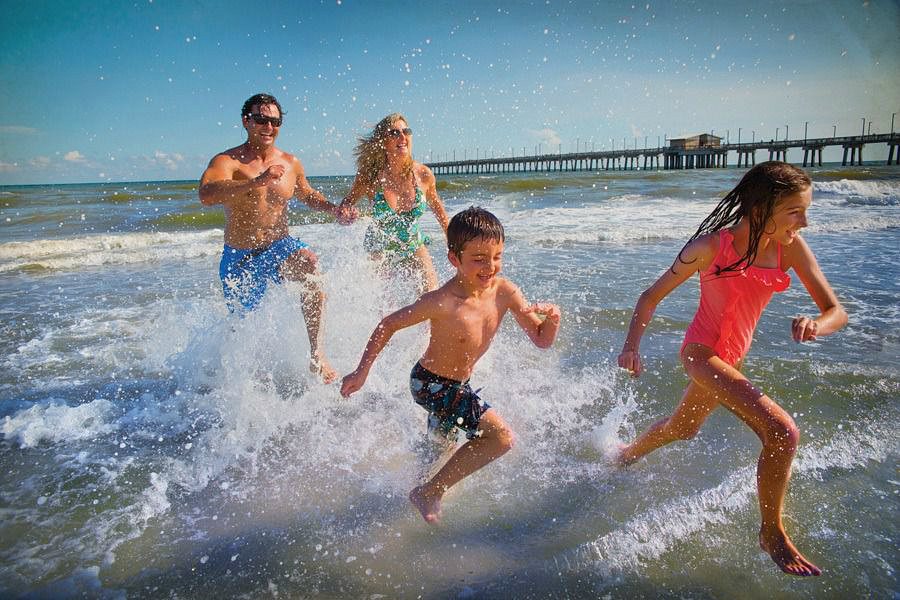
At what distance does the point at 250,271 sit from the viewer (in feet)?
14.1

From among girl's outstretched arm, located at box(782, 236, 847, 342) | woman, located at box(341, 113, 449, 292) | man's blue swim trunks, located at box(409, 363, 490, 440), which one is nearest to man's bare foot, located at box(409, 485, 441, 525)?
man's blue swim trunks, located at box(409, 363, 490, 440)

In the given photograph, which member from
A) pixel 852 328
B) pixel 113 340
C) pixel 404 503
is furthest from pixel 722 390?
pixel 113 340

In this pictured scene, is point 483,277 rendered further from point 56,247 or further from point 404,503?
point 56,247

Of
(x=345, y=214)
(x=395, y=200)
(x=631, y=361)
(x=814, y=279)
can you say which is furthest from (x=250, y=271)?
(x=814, y=279)

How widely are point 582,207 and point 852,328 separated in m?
13.0

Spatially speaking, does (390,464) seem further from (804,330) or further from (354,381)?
(804,330)

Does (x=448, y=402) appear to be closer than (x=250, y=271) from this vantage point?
Yes

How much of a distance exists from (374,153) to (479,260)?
A: 2.55 m

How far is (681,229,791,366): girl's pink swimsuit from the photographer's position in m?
2.46

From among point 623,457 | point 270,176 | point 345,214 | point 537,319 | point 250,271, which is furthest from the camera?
point 345,214

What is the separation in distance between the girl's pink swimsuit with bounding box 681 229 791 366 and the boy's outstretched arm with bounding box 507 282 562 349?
68cm

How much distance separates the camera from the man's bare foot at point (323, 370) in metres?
4.22

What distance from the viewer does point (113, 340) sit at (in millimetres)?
5332

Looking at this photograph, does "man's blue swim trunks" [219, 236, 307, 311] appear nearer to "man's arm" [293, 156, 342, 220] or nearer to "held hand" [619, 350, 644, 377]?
"man's arm" [293, 156, 342, 220]
